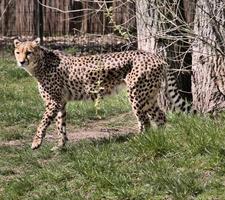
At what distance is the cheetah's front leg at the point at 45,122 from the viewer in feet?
23.2

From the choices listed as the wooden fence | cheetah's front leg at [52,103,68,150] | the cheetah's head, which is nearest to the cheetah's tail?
cheetah's front leg at [52,103,68,150]

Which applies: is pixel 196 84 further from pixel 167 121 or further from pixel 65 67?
pixel 65 67

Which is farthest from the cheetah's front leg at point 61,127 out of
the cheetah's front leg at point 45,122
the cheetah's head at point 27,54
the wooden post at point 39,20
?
the wooden post at point 39,20

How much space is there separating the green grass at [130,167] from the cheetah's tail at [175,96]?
56cm

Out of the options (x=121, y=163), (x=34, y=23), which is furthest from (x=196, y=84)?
(x=34, y=23)

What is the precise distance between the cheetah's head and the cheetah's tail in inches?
58.3

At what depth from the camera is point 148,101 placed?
7.19 metres

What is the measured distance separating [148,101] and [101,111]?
1.66 metres

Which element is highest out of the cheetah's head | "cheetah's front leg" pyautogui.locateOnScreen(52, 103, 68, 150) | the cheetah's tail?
the cheetah's head

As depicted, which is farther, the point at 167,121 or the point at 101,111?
the point at 101,111

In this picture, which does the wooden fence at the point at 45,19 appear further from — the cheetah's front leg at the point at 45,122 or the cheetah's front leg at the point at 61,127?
the cheetah's front leg at the point at 45,122

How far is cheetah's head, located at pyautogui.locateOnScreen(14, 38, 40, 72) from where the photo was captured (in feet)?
24.1

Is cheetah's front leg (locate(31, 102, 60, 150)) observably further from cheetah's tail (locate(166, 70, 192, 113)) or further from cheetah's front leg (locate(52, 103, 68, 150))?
cheetah's tail (locate(166, 70, 192, 113))

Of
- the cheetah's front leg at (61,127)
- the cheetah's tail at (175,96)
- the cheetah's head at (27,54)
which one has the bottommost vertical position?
the cheetah's front leg at (61,127)
